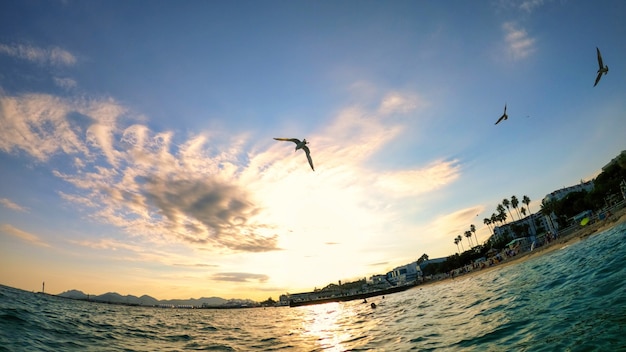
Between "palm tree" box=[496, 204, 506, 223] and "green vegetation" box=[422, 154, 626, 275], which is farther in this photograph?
"palm tree" box=[496, 204, 506, 223]

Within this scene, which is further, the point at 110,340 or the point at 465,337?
the point at 110,340

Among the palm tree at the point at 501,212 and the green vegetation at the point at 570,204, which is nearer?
the green vegetation at the point at 570,204

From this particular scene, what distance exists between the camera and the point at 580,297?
47.6 feet

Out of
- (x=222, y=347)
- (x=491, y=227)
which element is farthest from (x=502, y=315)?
(x=491, y=227)

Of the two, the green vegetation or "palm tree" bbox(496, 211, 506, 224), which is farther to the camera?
"palm tree" bbox(496, 211, 506, 224)

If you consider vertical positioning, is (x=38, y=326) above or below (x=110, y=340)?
above

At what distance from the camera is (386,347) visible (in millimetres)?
14586

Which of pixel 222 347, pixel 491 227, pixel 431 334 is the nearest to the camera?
pixel 431 334

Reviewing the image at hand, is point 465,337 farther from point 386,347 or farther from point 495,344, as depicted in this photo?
point 386,347

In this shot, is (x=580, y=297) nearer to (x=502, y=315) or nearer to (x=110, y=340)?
(x=502, y=315)

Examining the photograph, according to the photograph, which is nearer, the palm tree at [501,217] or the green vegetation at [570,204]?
the green vegetation at [570,204]

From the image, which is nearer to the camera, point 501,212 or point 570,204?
point 570,204

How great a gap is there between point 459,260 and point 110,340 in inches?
5562

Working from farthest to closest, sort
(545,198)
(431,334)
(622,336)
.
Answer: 1. (545,198)
2. (431,334)
3. (622,336)
